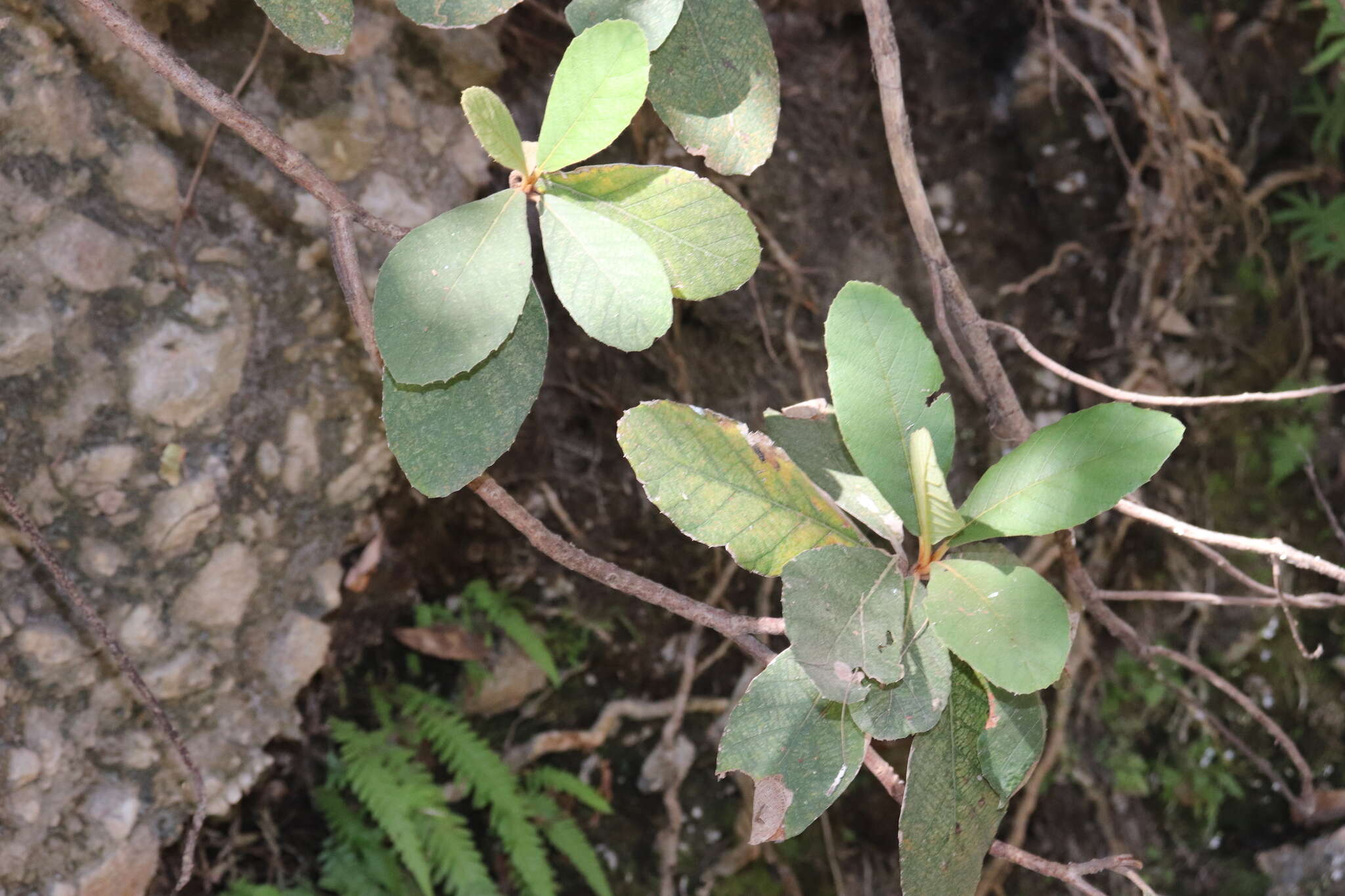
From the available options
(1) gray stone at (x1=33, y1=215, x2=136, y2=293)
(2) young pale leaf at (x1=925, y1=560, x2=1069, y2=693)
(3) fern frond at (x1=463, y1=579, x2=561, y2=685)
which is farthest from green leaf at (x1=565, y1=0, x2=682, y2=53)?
(3) fern frond at (x1=463, y1=579, x2=561, y2=685)

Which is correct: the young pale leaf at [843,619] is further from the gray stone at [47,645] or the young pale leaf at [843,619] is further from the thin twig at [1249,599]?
the gray stone at [47,645]

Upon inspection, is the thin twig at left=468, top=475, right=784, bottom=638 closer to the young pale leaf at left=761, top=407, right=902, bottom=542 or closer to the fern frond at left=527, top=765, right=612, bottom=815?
the young pale leaf at left=761, top=407, right=902, bottom=542

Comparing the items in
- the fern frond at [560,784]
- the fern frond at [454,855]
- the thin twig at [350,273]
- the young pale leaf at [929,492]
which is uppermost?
the thin twig at [350,273]

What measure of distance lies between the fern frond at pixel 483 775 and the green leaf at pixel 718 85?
1.17 meters

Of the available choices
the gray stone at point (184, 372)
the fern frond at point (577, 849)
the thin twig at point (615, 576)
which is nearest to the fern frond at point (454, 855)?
the fern frond at point (577, 849)

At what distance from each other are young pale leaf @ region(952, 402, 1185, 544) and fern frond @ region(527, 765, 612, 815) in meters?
1.19

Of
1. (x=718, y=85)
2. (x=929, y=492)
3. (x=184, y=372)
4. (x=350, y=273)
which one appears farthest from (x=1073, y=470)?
(x=184, y=372)

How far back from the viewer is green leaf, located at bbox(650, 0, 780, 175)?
0.88m

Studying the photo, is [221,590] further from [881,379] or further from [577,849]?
[881,379]

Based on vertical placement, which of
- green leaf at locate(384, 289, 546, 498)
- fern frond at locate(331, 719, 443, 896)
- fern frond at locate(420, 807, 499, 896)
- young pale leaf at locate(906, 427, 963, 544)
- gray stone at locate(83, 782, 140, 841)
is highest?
green leaf at locate(384, 289, 546, 498)

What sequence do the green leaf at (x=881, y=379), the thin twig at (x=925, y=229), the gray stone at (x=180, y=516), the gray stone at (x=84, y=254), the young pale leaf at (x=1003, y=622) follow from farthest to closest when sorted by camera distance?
the gray stone at (x=180, y=516) < the gray stone at (x=84, y=254) < the thin twig at (x=925, y=229) < the green leaf at (x=881, y=379) < the young pale leaf at (x=1003, y=622)

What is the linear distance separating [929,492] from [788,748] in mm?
244

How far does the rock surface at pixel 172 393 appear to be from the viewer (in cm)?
119

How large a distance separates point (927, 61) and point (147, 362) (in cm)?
162
